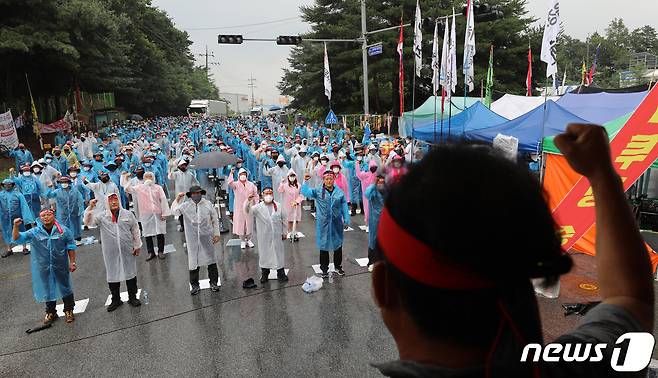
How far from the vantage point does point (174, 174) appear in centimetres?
1066

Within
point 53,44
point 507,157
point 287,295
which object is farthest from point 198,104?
point 507,157

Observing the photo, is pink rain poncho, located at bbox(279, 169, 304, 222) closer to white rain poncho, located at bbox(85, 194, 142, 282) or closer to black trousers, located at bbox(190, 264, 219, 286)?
black trousers, located at bbox(190, 264, 219, 286)

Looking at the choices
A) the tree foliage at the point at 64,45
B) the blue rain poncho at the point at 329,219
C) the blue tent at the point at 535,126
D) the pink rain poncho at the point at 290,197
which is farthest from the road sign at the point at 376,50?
the tree foliage at the point at 64,45

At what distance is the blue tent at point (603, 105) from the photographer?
10.9 metres

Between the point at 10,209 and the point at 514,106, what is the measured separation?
15.6 m

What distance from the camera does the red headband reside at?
0.72 meters

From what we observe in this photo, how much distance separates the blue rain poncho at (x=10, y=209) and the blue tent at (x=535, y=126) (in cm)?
1022

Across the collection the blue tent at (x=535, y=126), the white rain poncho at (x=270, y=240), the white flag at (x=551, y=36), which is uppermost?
the white flag at (x=551, y=36)

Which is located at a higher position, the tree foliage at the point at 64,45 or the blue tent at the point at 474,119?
the tree foliage at the point at 64,45

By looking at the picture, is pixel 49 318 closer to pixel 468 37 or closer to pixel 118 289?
pixel 118 289

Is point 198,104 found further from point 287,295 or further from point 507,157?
point 507,157

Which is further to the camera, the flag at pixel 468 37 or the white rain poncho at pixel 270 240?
the flag at pixel 468 37

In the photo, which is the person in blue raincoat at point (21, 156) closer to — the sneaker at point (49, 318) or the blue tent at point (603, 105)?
the sneaker at point (49, 318)

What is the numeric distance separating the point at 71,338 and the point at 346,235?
18.7 feet
